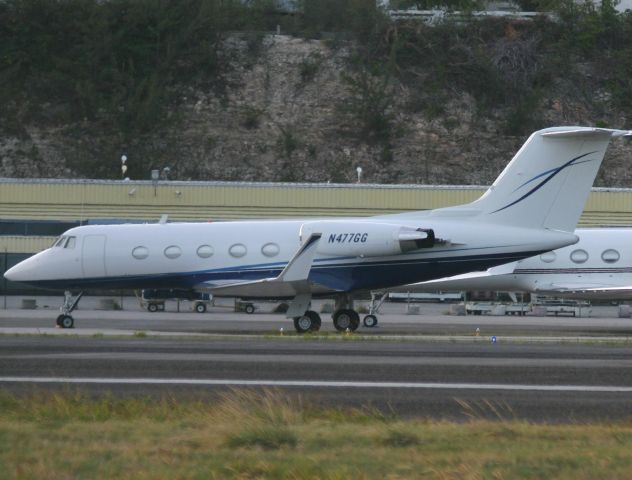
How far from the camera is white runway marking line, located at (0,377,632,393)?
15.5 metres

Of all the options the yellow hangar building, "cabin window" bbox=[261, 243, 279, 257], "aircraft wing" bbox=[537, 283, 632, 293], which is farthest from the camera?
the yellow hangar building

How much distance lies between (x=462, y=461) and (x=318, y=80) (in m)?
62.8

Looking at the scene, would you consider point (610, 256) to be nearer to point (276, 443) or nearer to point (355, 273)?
point (355, 273)

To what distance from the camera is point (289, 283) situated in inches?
1159

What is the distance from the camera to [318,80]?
7144 centimetres

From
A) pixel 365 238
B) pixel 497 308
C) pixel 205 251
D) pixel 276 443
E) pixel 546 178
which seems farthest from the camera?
pixel 497 308

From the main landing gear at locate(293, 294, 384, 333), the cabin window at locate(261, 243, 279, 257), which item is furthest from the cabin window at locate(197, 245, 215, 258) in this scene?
the main landing gear at locate(293, 294, 384, 333)

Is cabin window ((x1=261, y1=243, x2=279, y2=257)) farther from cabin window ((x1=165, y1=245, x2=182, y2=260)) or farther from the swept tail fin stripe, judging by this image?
the swept tail fin stripe

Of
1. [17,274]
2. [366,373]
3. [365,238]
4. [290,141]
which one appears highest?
[290,141]

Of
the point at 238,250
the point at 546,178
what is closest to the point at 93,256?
the point at 238,250

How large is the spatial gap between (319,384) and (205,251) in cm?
1585

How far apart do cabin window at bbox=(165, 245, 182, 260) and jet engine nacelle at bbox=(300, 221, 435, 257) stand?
342cm

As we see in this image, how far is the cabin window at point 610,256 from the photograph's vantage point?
34250mm

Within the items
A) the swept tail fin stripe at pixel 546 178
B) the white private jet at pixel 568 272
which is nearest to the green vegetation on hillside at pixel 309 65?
the white private jet at pixel 568 272
